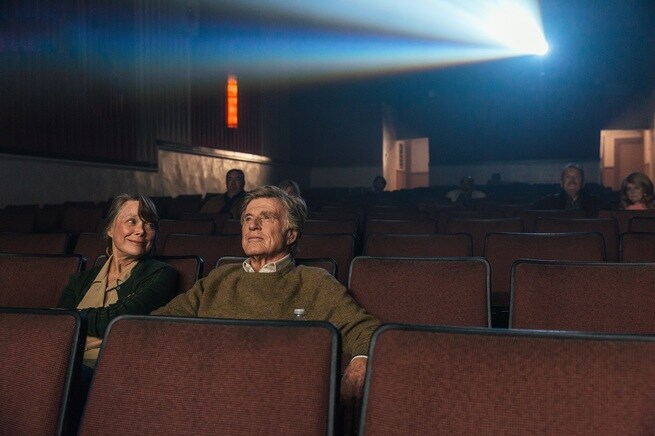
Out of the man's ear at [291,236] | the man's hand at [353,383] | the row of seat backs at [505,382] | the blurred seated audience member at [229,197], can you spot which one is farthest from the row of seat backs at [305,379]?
the blurred seated audience member at [229,197]

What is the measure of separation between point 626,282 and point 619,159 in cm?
2287

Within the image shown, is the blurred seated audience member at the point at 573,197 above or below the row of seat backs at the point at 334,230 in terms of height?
above

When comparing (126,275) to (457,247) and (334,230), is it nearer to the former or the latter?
(457,247)

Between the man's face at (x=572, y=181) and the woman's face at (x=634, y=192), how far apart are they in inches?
21.6

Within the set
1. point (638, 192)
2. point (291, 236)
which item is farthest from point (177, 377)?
point (638, 192)

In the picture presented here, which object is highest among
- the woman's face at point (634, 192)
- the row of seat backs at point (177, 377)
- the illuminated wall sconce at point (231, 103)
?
the illuminated wall sconce at point (231, 103)

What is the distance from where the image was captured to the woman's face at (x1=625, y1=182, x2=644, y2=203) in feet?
18.0

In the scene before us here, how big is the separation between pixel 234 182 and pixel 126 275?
4.53 m

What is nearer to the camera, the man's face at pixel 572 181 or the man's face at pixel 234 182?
the man's face at pixel 572 181

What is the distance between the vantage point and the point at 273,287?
229 centimetres

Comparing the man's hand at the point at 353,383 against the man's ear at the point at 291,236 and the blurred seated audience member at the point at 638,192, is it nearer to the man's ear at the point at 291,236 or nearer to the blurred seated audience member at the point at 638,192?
the man's ear at the point at 291,236

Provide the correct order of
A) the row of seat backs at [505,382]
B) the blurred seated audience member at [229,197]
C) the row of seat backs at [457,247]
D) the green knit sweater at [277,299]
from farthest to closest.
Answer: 1. the blurred seated audience member at [229,197]
2. the row of seat backs at [457,247]
3. the green knit sweater at [277,299]
4. the row of seat backs at [505,382]

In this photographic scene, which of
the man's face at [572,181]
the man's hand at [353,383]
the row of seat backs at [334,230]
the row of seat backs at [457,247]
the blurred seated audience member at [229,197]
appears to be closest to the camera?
the man's hand at [353,383]

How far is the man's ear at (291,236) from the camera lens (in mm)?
2495
